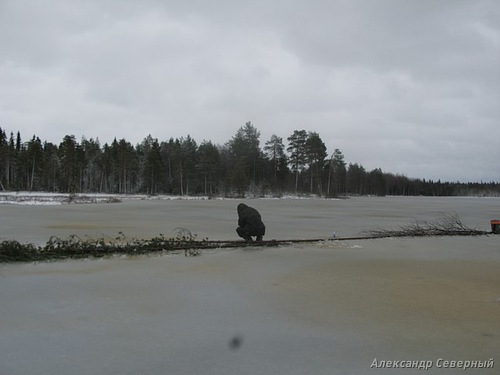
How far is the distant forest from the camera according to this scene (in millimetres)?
67812

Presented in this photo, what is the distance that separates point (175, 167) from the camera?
77.2 meters

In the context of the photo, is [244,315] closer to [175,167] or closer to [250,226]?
[250,226]

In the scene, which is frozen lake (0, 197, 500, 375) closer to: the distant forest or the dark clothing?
the dark clothing

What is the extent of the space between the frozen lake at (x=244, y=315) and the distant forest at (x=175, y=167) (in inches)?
2238

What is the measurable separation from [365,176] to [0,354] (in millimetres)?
125766

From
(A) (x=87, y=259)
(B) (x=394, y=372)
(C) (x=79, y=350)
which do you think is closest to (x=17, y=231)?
(A) (x=87, y=259)

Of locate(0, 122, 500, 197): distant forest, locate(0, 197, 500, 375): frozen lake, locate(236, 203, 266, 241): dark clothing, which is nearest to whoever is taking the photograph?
locate(0, 197, 500, 375): frozen lake

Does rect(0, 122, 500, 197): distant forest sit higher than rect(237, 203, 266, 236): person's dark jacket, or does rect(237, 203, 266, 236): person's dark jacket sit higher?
rect(0, 122, 500, 197): distant forest

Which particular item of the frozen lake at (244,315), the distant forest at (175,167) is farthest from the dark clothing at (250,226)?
the distant forest at (175,167)

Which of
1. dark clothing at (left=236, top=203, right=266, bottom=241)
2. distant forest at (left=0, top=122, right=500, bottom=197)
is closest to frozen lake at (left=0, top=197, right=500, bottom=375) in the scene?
dark clothing at (left=236, top=203, right=266, bottom=241)

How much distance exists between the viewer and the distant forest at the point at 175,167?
6781 centimetres

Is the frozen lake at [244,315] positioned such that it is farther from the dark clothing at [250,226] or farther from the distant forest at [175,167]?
the distant forest at [175,167]

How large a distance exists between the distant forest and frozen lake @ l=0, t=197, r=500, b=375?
187 ft

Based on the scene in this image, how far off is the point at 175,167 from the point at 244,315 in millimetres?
73848
